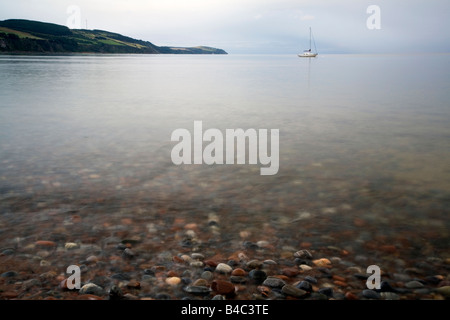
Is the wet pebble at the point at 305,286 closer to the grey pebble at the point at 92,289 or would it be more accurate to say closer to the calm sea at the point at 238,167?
the calm sea at the point at 238,167

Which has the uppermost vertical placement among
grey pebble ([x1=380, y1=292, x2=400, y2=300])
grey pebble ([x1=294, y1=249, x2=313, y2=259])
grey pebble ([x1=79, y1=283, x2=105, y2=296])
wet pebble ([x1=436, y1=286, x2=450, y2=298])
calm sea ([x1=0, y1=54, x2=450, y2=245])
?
calm sea ([x1=0, y1=54, x2=450, y2=245])

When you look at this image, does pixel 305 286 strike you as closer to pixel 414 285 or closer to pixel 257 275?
pixel 257 275

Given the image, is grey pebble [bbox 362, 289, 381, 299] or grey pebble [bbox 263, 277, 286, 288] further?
grey pebble [bbox 263, 277, 286, 288]

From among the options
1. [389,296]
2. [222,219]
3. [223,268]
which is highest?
[222,219]

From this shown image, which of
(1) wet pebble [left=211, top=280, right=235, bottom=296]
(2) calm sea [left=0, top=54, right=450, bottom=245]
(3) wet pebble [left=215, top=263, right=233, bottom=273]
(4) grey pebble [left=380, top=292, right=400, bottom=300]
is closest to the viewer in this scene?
(4) grey pebble [left=380, top=292, right=400, bottom=300]

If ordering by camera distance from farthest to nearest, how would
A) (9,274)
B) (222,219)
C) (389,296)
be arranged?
(222,219), (9,274), (389,296)

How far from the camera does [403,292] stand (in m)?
4.82

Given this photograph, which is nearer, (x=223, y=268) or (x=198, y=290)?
(x=198, y=290)

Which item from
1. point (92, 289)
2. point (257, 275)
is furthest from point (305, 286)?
point (92, 289)

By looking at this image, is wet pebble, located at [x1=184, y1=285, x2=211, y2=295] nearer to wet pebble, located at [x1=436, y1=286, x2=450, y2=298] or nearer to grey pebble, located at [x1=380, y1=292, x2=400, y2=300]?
grey pebble, located at [x1=380, y1=292, x2=400, y2=300]

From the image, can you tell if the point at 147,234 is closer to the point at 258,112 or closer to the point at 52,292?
the point at 52,292

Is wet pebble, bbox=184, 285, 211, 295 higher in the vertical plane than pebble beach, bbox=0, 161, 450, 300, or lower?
lower

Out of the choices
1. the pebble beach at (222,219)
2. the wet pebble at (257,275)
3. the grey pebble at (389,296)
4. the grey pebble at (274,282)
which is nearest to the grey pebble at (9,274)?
the pebble beach at (222,219)

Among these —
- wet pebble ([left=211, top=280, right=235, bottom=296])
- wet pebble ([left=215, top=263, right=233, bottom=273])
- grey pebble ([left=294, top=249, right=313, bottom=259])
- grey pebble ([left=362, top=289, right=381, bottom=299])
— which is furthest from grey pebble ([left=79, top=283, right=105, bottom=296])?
grey pebble ([left=362, top=289, right=381, bottom=299])
